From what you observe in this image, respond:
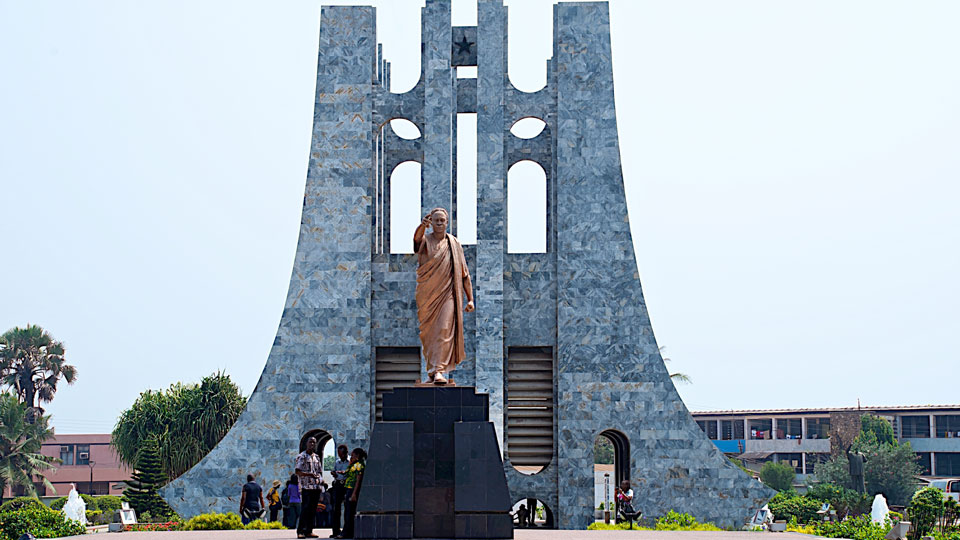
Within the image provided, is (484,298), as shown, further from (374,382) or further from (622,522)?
(622,522)

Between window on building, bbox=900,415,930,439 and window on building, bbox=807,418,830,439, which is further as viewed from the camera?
window on building, bbox=807,418,830,439

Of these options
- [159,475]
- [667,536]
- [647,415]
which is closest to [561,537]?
[667,536]

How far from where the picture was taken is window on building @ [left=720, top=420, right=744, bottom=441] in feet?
278

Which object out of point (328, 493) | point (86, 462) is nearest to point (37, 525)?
point (328, 493)

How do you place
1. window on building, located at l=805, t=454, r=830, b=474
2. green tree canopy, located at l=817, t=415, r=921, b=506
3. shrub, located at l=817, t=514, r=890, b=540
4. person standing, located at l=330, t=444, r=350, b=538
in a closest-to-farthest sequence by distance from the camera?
person standing, located at l=330, t=444, r=350, b=538, shrub, located at l=817, t=514, r=890, b=540, green tree canopy, located at l=817, t=415, r=921, b=506, window on building, located at l=805, t=454, r=830, b=474

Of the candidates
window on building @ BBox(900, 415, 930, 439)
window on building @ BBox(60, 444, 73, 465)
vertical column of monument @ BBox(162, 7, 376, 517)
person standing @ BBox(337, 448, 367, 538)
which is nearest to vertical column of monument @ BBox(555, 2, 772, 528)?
vertical column of monument @ BBox(162, 7, 376, 517)

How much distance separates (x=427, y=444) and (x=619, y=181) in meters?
15.6

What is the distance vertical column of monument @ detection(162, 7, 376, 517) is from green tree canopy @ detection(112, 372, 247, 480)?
1552 cm

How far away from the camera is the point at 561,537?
20.2 m

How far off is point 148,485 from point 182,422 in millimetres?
7314

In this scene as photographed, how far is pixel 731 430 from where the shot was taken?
84.9 meters

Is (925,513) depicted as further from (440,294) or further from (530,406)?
(440,294)

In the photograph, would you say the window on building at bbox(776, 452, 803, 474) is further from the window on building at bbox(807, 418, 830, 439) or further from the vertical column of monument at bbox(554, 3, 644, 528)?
the vertical column of monument at bbox(554, 3, 644, 528)

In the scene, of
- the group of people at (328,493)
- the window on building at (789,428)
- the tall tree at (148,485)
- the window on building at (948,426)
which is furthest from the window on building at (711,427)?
the group of people at (328,493)
